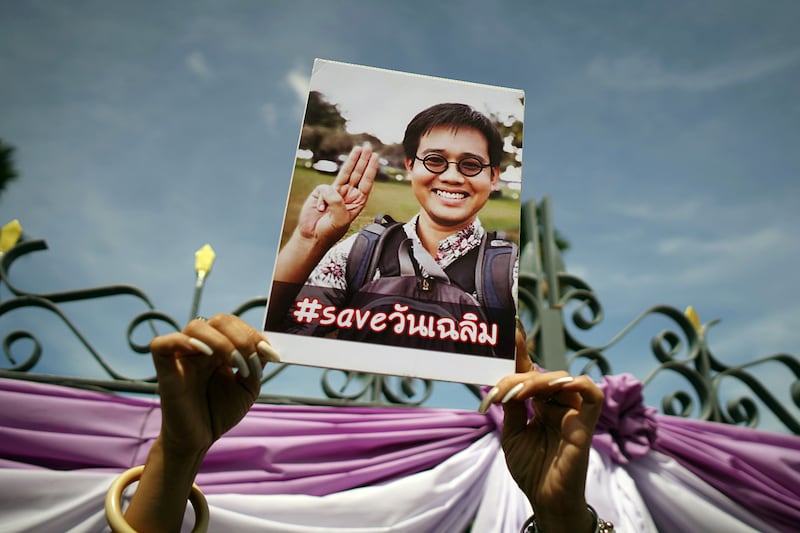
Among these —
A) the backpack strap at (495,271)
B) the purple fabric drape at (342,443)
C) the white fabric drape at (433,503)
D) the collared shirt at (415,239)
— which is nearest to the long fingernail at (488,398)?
the backpack strap at (495,271)

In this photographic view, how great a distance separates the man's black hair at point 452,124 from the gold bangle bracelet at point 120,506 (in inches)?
32.0

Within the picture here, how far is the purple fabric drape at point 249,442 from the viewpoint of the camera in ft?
5.66

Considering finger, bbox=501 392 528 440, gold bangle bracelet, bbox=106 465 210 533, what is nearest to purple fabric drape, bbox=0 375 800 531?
gold bangle bracelet, bbox=106 465 210 533

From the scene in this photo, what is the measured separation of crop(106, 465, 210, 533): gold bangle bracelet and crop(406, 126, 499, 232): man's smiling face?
0.70 m

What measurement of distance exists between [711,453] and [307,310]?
2049 mm

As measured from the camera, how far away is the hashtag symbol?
88cm

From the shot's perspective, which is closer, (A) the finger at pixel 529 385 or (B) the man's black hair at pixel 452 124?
(A) the finger at pixel 529 385

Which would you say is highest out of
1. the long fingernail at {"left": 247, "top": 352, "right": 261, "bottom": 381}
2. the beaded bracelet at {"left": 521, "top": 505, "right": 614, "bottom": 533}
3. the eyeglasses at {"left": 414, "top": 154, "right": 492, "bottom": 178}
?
the eyeglasses at {"left": 414, "top": 154, "right": 492, "bottom": 178}

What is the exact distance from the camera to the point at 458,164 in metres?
1.04

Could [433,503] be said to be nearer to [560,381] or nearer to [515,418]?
A: [515,418]

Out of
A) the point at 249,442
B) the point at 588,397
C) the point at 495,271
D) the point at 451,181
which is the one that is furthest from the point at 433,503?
the point at 451,181

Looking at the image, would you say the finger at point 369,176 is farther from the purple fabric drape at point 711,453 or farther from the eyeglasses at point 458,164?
the purple fabric drape at point 711,453

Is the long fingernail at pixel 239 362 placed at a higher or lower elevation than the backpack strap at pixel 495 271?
lower

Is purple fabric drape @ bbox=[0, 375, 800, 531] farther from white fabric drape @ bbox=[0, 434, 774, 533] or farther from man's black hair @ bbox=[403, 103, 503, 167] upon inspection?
man's black hair @ bbox=[403, 103, 503, 167]
